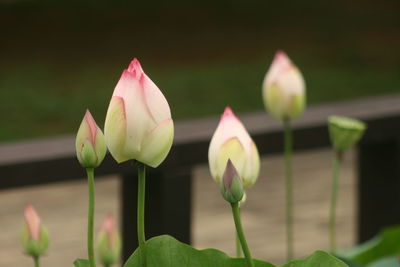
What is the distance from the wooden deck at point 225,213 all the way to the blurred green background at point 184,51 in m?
1.99

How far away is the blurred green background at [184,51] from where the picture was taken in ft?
33.6

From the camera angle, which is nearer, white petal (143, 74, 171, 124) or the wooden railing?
Result: white petal (143, 74, 171, 124)

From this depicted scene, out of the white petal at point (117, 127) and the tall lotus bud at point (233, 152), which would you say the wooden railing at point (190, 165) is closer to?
the tall lotus bud at point (233, 152)

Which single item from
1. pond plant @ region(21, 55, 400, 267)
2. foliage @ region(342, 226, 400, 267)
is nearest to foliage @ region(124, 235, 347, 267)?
pond plant @ region(21, 55, 400, 267)

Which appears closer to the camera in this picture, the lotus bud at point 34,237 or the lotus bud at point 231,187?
the lotus bud at point 231,187

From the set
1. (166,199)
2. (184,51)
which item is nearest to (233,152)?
(166,199)

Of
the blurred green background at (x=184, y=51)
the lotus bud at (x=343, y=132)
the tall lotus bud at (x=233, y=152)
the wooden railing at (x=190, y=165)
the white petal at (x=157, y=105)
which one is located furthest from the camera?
the blurred green background at (x=184, y=51)

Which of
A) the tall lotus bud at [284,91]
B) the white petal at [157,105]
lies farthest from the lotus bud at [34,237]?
the tall lotus bud at [284,91]

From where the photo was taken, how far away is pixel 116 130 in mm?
849

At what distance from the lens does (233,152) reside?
38.7 inches

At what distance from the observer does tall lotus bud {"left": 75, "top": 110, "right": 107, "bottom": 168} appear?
0.90 meters

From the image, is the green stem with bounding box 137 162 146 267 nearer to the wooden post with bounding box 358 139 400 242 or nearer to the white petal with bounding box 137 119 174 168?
the white petal with bounding box 137 119 174 168

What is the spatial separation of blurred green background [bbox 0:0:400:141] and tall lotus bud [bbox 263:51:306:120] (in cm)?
720

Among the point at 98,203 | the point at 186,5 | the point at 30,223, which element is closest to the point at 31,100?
the point at 98,203
